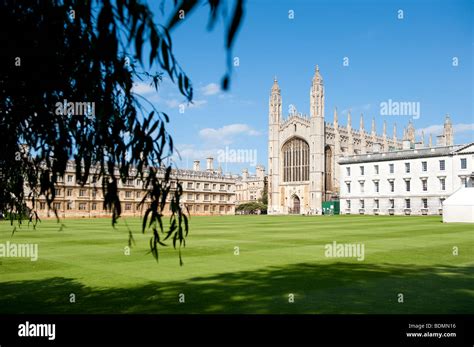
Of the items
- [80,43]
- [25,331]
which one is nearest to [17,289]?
[25,331]

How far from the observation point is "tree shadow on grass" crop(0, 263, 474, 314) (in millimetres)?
9141

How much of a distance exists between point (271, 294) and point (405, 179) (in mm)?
75203

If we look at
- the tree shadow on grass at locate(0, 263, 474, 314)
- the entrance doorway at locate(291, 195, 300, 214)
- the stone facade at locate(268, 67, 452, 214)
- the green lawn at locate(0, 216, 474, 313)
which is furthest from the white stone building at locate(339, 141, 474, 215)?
the tree shadow on grass at locate(0, 263, 474, 314)

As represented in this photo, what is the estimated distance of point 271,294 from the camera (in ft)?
34.2

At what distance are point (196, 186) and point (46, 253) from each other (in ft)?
306

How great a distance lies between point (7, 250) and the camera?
19797mm

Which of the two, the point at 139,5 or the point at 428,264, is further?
the point at 428,264

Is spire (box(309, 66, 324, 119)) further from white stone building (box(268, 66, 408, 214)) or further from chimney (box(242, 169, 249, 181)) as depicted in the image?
chimney (box(242, 169, 249, 181))

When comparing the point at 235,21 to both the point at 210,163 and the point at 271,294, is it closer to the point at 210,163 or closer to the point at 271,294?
the point at 271,294

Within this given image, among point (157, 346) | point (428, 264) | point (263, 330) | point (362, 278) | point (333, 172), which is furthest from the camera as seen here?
point (333, 172)

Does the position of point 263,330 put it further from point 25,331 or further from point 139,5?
point 139,5

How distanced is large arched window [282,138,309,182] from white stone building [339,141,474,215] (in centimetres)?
1728

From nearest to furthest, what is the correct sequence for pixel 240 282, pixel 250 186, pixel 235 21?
pixel 235 21 → pixel 240 282 → pixel 250 186

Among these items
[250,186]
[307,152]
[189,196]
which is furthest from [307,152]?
[250,186]
